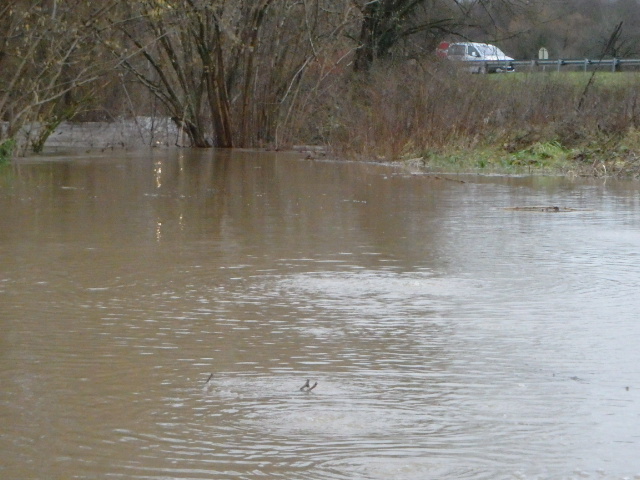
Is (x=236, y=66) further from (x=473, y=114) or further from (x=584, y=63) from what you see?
(x=584, y=63)

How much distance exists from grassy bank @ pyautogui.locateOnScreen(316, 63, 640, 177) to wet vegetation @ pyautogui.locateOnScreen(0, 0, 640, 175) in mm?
38

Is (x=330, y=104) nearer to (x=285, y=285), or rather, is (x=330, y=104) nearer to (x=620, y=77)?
(x=620, y=77)

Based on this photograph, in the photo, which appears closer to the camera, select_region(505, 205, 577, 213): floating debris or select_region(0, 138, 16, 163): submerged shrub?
select_region(505, 205, 577, 213): floating debris

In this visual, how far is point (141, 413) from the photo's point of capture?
14.1 ft

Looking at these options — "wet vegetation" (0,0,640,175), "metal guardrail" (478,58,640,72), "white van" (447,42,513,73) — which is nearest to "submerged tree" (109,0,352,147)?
"wet vegetation" (0,0,640,175)

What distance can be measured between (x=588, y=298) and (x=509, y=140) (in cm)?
1338

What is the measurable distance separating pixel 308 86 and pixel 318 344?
20.6 m

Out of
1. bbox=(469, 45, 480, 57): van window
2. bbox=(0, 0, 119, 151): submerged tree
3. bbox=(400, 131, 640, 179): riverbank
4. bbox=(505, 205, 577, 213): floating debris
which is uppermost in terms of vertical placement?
bbox=(469, 45, 480, 57): van window

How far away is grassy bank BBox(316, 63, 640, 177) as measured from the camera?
18172 mm

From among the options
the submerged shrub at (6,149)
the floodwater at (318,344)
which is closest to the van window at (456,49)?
the submerged shrub at (6,149)

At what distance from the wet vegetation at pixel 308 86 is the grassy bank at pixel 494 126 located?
0.04 m

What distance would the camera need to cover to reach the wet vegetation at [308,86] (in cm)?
1866

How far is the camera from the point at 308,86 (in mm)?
25656

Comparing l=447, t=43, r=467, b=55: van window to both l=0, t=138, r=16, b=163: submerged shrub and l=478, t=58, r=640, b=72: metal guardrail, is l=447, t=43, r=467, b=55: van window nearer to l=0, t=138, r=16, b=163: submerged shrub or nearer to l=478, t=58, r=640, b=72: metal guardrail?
l=478, t=58, r=640, b=72: metal guardrail
